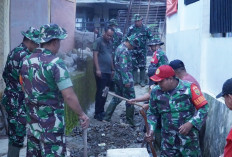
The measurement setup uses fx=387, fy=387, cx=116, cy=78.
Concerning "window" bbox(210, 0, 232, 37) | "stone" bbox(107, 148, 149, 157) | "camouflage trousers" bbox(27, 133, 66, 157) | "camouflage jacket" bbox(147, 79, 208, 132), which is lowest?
"stone" bbox(107, 148, 149, 157)

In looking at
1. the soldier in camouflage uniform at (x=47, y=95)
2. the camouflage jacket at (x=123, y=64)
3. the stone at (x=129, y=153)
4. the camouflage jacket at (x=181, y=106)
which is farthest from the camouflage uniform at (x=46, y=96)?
the camouflage jacket at (x=123, y=64)

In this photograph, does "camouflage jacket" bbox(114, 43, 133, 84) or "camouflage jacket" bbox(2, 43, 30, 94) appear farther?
"camouflage jacket" bbox(114, 43, 133, 84)

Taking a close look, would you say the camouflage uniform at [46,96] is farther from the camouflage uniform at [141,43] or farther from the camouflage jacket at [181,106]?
the camouflage uniform at [141,43]

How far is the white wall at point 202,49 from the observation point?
571 centimetres

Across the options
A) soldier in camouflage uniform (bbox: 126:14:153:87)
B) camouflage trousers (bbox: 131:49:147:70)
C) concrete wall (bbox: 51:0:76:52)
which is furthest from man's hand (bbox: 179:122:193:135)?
camouflage trousers (bbox: 131:49:147:70)

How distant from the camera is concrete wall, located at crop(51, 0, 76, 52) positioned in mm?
9961

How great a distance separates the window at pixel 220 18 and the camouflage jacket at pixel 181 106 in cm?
141

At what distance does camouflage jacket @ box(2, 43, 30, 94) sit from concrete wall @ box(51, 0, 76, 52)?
4593 mm

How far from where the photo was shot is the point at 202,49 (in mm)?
6738

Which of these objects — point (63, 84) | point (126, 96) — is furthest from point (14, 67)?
point (126, 96)

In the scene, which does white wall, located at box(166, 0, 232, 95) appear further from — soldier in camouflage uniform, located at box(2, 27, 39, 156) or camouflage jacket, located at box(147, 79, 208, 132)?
soldier in camouflage uniform, located at box(2, 27, 39, 156)

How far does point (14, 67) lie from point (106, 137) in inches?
124

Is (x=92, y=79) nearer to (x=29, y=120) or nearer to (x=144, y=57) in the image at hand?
(x=144, y=57)

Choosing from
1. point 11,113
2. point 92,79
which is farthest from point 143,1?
point 11,113
